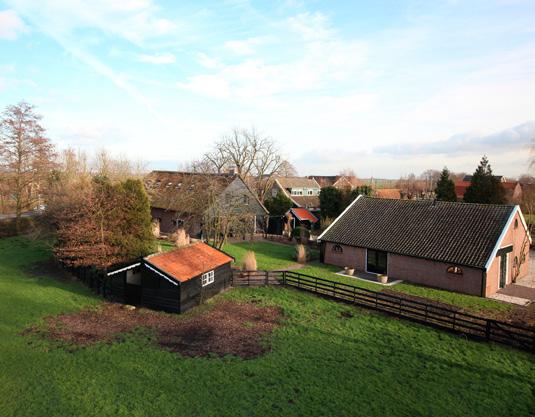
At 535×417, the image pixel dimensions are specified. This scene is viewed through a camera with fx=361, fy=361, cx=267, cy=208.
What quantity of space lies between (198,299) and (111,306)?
4914mm

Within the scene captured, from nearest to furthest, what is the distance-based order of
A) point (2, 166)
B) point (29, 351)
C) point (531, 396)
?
point (531, 396), point (29, 351), point (2, 166)

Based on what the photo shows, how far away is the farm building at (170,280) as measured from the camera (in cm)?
1964

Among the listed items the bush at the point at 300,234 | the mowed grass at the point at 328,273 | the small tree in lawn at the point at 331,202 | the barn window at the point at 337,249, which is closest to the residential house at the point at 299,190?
A: the small tree in lawn at the point at 331,202

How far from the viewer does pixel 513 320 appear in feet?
60.8

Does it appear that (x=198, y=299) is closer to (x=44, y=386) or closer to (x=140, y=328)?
(x=140, y=328)

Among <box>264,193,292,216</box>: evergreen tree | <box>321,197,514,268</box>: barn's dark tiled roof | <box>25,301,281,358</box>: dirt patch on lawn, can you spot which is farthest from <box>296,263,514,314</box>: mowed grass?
<box>264,193,292,216</box>: evergreen tree

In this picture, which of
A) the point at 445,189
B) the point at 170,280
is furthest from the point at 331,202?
the point at 170,280

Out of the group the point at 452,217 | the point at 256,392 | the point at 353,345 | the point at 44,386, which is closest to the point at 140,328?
the point at 44,386

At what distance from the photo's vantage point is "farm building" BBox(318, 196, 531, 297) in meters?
23.1

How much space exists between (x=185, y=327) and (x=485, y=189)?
41257mm

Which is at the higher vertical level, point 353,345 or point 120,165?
point 120,165

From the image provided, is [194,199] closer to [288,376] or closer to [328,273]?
[328,273]

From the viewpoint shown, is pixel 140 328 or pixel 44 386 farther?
pixel 140 328

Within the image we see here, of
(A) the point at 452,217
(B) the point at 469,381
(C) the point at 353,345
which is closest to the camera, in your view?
(B) the point at 469,381
